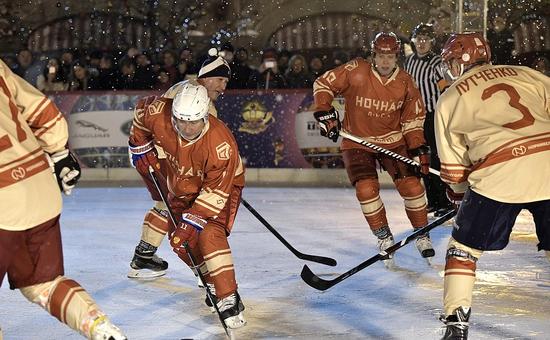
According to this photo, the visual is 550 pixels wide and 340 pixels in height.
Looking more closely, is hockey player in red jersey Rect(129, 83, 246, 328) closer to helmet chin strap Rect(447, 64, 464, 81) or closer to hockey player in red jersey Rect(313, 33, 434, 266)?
helmet chin strap Rect(447, 64, 464, 81)

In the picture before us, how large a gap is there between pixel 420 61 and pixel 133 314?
3.66 metres

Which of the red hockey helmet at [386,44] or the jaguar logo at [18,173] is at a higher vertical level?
the jaguar logo at [18,173]

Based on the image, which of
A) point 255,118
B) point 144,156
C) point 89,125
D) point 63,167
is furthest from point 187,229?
point 89,125

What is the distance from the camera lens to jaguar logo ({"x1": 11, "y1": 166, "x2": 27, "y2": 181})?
325 centimetres

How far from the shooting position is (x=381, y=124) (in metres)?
5.97

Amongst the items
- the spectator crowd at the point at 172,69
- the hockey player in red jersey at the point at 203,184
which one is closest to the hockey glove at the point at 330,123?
the hockey player in red jersey at the point at 203,184

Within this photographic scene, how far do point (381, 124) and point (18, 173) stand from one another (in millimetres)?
3029

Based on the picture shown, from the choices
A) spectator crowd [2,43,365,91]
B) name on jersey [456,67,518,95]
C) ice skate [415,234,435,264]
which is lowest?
spectator crowd [2,43,365,91]

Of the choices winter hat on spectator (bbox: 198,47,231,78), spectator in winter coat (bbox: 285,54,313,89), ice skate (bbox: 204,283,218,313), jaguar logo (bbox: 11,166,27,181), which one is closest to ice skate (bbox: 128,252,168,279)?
ice skate (bbox: 204,283,218,313)

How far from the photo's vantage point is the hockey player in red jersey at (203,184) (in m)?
4.25

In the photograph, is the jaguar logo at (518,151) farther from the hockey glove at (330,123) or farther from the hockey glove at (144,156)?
the hockey glove at (330,123)

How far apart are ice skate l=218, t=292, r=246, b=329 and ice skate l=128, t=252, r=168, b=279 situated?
1191mm

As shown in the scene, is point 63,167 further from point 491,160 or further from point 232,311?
point 491,160

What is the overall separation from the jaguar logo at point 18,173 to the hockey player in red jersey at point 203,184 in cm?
104
